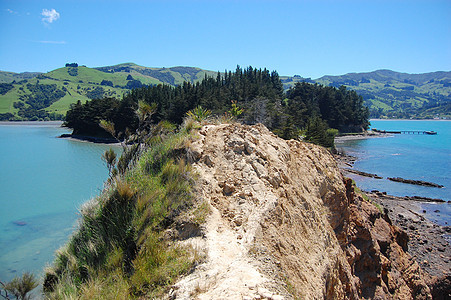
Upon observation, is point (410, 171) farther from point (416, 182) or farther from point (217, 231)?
point (217, 231)

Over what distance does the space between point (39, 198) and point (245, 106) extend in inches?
1143

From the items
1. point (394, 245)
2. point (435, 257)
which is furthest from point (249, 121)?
point (394, 245)

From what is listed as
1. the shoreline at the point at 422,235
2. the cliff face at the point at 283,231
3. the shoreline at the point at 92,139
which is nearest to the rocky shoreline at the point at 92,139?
the shoreline at the point at 92,139

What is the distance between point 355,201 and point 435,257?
43.6ft

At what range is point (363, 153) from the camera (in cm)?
A: 6444

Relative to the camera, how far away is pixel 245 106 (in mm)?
43906

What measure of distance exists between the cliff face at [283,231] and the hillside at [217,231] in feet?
0.09

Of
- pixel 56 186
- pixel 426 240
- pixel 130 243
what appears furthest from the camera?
pixel 56 186

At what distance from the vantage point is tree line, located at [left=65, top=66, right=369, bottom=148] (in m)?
40.0

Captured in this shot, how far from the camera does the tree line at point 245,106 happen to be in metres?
40.0

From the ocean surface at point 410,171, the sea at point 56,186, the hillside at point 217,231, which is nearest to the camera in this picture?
the hillside at point 217,231

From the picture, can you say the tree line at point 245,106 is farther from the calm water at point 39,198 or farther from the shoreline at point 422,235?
the shoreline at point 422,235

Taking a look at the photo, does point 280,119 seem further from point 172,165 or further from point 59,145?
point 59,145

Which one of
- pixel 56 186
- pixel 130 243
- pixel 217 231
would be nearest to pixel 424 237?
pixel 217 231
